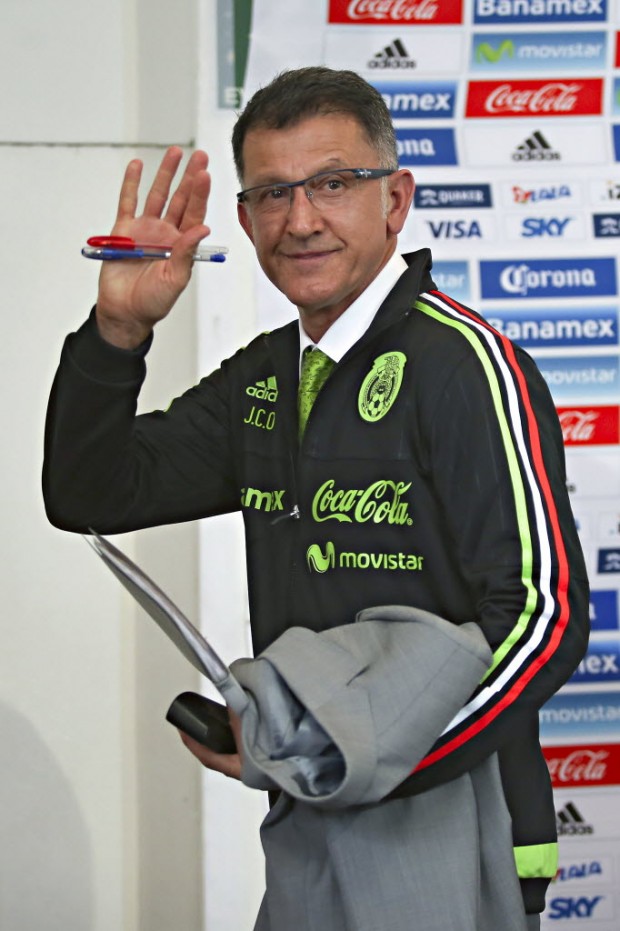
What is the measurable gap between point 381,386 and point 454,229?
1512mm

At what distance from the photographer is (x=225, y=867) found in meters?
2.75

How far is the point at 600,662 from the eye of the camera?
2.85m

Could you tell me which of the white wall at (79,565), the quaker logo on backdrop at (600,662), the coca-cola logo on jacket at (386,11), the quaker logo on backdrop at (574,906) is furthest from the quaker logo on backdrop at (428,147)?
the quaker logo on backdrop at (574,906)

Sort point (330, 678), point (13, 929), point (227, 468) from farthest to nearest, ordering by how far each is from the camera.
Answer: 1. point (13, 929)
2. point (227, 468)
3. point (330, 678)

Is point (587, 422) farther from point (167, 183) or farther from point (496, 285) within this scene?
point (167, 183)

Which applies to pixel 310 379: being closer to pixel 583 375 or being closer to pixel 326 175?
pixel 326 175

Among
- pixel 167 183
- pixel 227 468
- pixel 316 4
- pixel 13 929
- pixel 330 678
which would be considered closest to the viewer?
pixel 330 678

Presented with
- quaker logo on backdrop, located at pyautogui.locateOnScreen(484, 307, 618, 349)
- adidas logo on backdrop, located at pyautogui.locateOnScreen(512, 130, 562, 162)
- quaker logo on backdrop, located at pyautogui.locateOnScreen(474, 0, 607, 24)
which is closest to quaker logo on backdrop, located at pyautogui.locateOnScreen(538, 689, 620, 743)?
quaker logo on backdrop, located at pyautogui.locateOnScreen(484, 307, 618, 349)

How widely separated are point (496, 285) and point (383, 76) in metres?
0.54

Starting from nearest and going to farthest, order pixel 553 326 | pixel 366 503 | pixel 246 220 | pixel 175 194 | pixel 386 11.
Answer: pixel 366 503, pixel 175 194, pixel 246 220, pixel 386 11, pixel 553 326

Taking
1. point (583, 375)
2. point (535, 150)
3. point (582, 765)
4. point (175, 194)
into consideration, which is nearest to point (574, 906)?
point (582, 765)

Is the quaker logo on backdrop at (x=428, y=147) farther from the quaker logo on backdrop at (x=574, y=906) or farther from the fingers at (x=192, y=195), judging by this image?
the quaker logo on backdrop at (x=574, y=906)

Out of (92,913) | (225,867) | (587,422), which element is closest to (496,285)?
(587,422)

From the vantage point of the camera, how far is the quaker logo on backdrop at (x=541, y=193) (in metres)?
2.83
